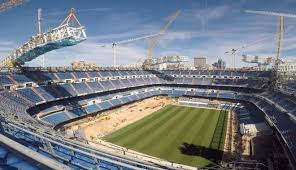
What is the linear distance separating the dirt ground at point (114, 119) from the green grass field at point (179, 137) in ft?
7.87

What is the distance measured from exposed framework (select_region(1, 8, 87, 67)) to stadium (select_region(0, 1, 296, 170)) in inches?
6.8

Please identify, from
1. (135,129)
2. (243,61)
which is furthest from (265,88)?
(243,61)

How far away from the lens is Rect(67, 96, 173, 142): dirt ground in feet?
176

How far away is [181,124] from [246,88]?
39.6 metres

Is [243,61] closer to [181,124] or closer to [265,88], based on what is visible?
[265,88]

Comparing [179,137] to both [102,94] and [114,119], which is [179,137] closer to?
[114,119]

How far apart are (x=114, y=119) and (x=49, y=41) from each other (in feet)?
80.5

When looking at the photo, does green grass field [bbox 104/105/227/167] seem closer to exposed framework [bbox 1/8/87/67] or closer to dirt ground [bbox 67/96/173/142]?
dirt ground [bbox 67/96/173/142]

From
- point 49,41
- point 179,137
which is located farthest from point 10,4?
point 179,137

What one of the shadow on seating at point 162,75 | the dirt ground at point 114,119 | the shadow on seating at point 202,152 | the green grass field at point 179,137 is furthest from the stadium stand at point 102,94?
the green grass field at point 179,137

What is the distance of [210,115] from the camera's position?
232 ft

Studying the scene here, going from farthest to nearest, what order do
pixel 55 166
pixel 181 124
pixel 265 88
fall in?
pixel 265 88 → pixel 181 124 → pixel 55 166

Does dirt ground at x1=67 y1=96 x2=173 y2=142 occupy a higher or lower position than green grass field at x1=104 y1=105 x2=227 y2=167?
higher

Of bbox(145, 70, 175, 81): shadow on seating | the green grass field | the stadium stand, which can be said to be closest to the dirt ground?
the stadium stand
